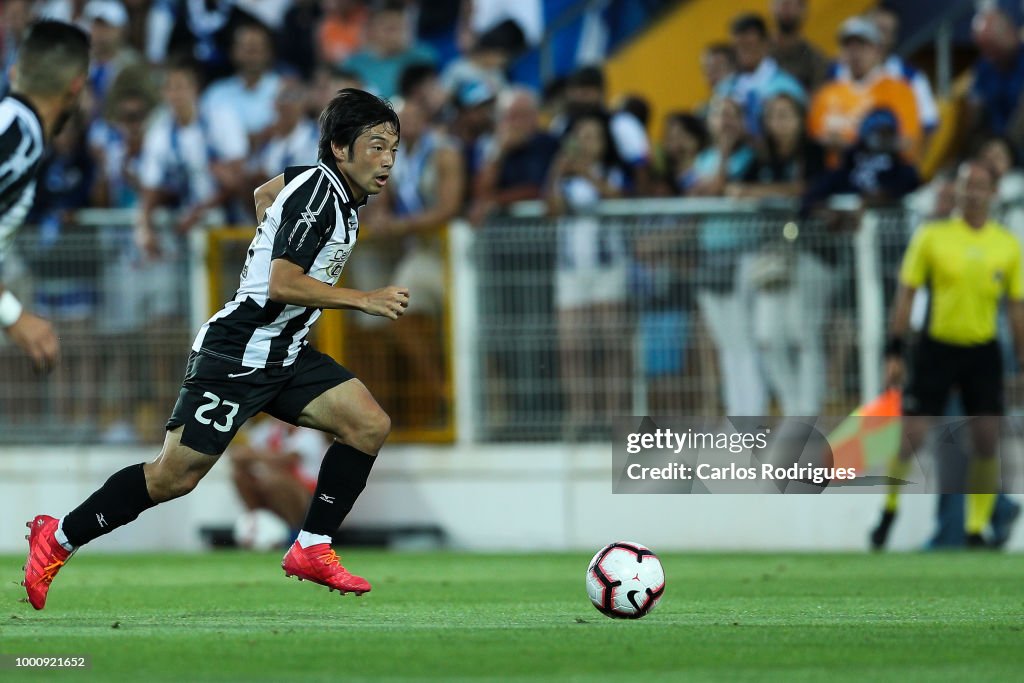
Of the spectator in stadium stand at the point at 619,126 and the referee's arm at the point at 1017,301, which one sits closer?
the referee's arm at the point at 1017,301

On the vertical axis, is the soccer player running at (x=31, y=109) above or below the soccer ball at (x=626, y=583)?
above

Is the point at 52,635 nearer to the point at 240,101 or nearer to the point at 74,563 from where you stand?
the point at 74,563

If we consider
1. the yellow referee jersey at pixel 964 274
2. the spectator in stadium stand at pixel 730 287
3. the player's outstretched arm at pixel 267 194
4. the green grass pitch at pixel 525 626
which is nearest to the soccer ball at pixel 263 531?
the green grass pitch at pixel 525 626

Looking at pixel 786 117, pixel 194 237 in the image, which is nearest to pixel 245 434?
pixel 194 237

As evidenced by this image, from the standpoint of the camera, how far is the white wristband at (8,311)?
24.9 feet

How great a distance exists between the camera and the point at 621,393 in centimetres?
1425

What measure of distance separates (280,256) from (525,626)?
199 centimetres

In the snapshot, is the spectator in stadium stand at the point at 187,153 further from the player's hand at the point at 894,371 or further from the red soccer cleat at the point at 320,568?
the red soccer cleat at the point at 320,568

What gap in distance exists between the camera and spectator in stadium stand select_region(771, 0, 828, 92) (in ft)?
50.5

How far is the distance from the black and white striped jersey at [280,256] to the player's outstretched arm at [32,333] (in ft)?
3.48

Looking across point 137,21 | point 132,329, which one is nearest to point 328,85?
point 132,329

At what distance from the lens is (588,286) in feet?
46.8

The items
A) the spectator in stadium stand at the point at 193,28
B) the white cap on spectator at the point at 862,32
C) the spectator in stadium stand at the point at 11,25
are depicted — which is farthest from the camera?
the spectator in stadium stand at the point at 11,25

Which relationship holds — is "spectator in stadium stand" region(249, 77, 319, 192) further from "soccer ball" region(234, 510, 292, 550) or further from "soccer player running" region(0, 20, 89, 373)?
"soccer player running" region(0, 20, 89, 373)
